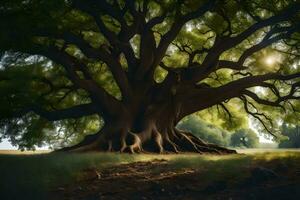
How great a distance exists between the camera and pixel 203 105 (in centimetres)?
2872

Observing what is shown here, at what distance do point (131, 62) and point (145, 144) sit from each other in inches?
207

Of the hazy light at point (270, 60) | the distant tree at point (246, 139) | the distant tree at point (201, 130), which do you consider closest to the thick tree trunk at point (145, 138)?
the hazy light at point (270, 60)

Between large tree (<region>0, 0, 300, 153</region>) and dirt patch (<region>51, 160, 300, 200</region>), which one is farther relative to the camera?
large tree (<region>0, 0, 300, 153</region>)

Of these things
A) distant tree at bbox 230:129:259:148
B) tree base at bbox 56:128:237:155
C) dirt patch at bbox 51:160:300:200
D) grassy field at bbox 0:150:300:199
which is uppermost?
distant tree at bbox 230:129:259:148

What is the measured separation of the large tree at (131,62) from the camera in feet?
72.1

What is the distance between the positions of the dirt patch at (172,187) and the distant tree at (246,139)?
180 ft

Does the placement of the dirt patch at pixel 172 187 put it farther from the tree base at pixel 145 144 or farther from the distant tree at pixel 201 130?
the distant tree at pixel 201 130

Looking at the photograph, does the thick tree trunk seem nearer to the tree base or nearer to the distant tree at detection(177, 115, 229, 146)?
the tree base

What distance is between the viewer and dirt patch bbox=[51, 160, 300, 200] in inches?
488

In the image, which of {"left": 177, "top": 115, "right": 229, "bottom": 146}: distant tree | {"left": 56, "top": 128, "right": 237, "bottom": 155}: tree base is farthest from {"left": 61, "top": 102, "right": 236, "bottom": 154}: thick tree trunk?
{"left": 177, "top": 115, "right": 229, "bottom": 146}: distant tree

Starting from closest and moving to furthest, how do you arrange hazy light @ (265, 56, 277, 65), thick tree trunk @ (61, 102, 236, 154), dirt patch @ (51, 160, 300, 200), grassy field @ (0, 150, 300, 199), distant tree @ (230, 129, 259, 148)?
dirt patch @ (51, 160, 300, 200) → grassy field @ (0, 150, 300, 199) → thick tree trunk @ (61, 102, 236, 154) → hazy light @ (265, 56, 277, 65) → distant tree @ (230, 129, 259, 148)

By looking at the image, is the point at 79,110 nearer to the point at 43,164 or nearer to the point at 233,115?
the point at 43,164

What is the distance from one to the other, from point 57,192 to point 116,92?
20384 mm

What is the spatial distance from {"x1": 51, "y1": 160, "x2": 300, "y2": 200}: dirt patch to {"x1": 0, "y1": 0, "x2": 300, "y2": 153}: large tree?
23.9ft
